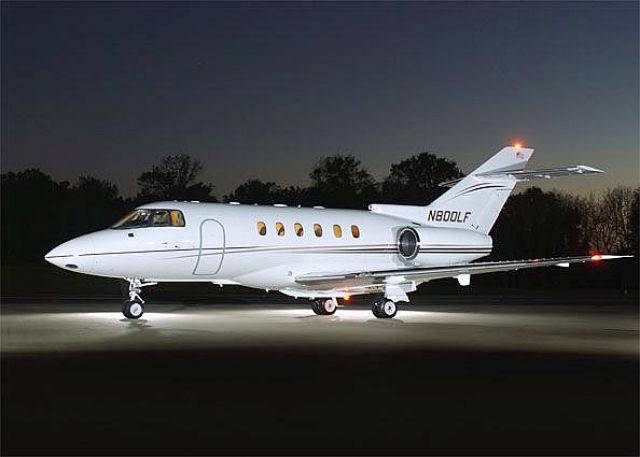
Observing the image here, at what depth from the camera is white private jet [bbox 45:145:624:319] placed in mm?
23812

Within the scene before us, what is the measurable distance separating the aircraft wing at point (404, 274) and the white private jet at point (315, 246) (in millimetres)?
31

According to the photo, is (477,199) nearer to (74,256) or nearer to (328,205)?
(74,256)


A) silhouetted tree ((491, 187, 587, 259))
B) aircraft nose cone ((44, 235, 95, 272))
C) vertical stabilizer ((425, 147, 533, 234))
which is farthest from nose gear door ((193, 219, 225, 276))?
silhouetted tree ((491, 187, 587, 259))

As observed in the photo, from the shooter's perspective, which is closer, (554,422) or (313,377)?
(554,422)

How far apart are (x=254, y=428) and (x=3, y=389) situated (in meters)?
3.86

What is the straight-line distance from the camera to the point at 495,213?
1259 inches

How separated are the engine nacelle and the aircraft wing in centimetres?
281

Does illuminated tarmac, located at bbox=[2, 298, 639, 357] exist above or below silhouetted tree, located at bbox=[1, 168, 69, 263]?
below

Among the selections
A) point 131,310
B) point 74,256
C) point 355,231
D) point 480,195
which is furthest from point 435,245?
point 74,256

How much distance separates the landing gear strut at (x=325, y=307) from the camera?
27656 millimetres

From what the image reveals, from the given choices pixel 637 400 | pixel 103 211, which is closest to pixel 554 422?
pixel 637 400

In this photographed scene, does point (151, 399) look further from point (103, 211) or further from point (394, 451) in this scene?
point (103, 211)

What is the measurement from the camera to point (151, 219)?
24.2 m

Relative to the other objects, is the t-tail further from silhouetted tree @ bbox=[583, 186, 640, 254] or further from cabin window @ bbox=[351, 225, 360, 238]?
silhouetted tree @ bbox=[583, 186, 640, 254]
